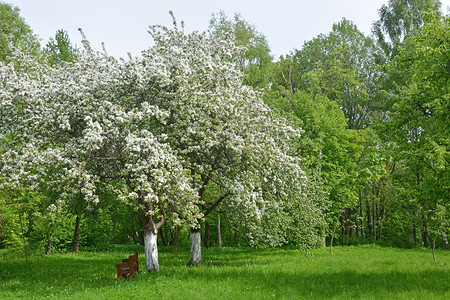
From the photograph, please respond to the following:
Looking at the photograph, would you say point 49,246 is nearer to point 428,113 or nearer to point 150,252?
point 150,252

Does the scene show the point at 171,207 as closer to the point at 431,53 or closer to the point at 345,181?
the point at 431,53

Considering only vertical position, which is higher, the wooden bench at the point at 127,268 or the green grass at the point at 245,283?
the wooden bench at the point at 127,268

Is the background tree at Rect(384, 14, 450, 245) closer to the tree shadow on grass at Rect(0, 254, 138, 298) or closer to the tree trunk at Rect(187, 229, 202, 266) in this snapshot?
the tree trunk at Rect(187, 229, 202, 266)

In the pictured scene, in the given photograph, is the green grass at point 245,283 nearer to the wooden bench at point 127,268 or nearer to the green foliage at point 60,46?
the wooden bench at point 127,268

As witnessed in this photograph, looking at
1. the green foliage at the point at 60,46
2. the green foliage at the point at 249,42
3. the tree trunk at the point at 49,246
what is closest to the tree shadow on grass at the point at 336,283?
the tree trunk at the point at 49,246

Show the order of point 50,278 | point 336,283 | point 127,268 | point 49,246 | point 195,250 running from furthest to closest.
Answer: point 49,246 < point 195,250 < point 50,278 < point 127,268 < point 336,283

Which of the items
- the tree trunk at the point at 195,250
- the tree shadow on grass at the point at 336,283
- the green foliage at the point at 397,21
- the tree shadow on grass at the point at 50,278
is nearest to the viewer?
the tree shadow on grass at the point at 336,283

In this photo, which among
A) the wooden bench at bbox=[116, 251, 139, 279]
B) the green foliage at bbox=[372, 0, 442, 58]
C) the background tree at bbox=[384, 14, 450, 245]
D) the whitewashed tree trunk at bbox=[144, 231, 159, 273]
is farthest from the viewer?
the green foliage at bbox=[372, 0, 442, 58]

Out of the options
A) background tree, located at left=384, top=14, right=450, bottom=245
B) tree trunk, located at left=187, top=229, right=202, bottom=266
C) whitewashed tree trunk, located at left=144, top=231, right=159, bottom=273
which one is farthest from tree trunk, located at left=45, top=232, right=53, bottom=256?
background tree, located at left=384, top=14, right=450, bottom=245

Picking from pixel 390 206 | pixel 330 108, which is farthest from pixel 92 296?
pixel 390 206

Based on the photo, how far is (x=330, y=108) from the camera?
35188 millimetres

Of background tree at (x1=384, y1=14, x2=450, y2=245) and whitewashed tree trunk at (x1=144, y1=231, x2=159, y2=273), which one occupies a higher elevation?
background tree at (x1=384, y1=14, x2=450, y2=245)

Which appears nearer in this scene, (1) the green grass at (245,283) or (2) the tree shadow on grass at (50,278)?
(1) the green grass at (245,283)

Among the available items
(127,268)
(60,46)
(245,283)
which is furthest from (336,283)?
(60,46)
